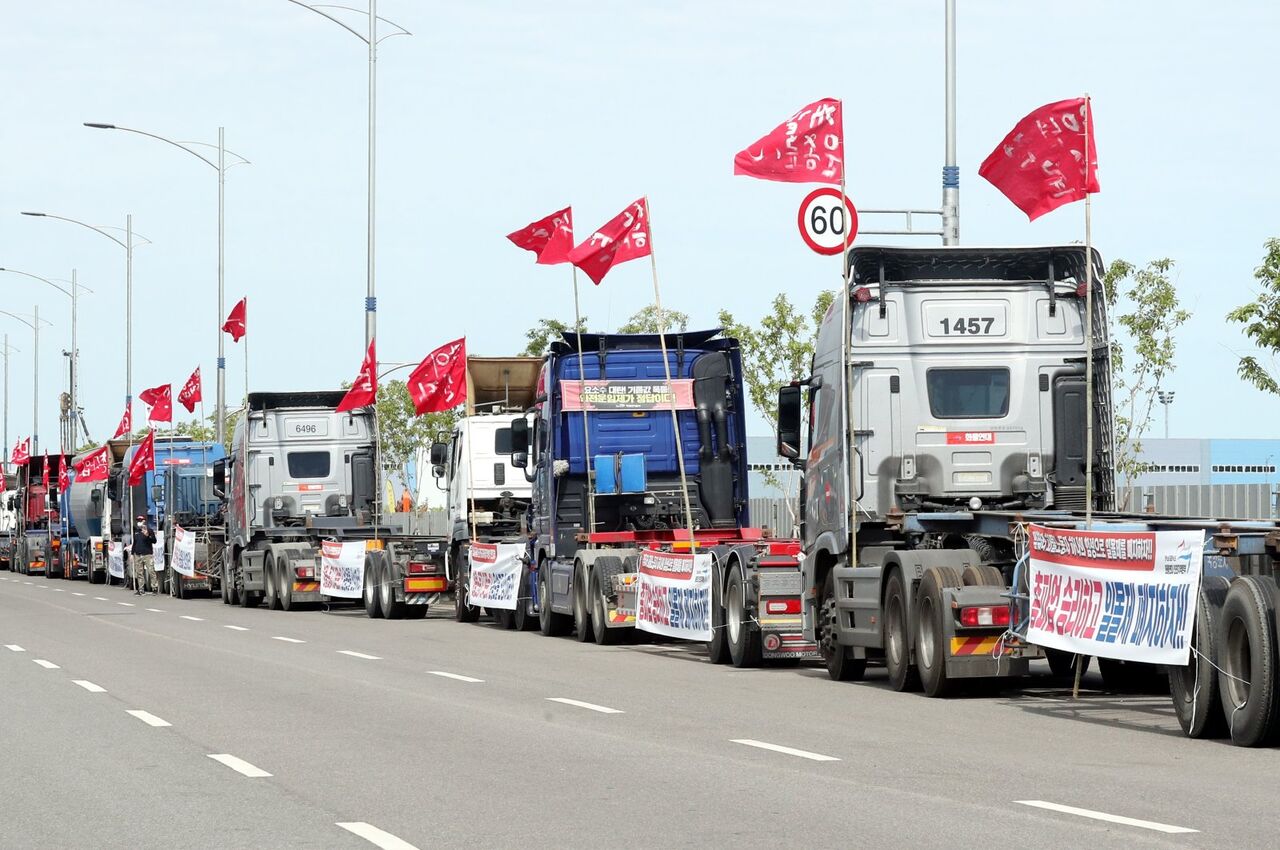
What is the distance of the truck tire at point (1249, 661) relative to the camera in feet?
41.0

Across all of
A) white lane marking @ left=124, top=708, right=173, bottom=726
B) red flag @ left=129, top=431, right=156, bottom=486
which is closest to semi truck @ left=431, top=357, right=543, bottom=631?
white lane marking @ left=124, top=708, right=173, bottom=726

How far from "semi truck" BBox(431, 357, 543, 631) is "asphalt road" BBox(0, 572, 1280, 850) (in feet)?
31.7

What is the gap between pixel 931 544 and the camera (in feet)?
59.7

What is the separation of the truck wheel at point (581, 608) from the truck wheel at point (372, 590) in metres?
8.83

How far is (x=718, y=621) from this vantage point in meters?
22.2

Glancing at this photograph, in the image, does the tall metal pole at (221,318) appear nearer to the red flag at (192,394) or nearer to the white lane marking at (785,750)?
the red flag at (192,394)

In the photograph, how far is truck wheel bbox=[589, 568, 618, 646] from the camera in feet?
83.5

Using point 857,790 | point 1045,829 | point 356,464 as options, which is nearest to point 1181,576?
point 857,790

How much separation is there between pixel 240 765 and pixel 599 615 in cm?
1332

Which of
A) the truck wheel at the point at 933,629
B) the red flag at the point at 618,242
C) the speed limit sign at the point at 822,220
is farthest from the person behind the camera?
the red flag at the point at 618,242

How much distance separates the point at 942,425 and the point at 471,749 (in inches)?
283

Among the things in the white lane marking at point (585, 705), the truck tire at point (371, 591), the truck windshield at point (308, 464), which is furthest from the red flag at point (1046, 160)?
the truck windshield at point (308, 464)

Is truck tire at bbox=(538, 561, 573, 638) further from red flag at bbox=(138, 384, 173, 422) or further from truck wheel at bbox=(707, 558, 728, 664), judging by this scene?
red flag at bbox=(138, 384, 173, 422)

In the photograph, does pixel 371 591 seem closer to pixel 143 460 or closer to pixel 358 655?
pixel 358 655
